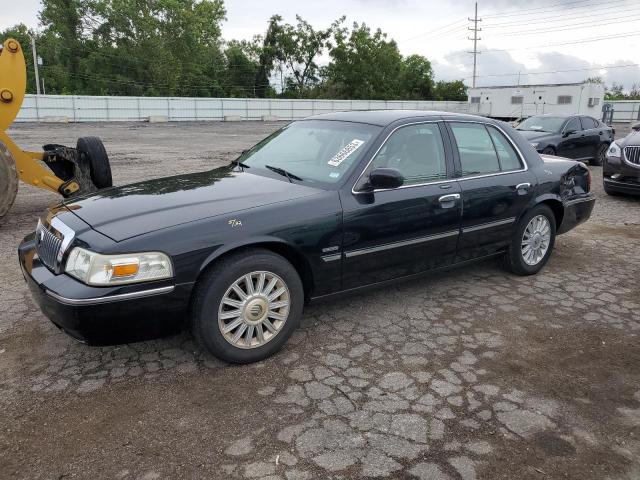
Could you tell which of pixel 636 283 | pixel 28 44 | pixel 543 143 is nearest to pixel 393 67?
pixel 28 44

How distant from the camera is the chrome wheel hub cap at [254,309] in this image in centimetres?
342

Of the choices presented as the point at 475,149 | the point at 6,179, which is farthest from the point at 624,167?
the point at 6,179

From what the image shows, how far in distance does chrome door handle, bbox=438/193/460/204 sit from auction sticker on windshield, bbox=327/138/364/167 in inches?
31.7

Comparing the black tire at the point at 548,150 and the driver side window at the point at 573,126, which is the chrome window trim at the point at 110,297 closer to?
the black tire at the point at 548,150

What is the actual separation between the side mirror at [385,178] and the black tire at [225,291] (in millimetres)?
862

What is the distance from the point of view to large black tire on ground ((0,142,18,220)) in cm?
678

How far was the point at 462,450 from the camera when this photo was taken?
2.77 metres

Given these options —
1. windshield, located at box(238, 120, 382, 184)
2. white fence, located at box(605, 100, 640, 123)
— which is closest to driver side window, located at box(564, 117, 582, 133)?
windshield, located at box(238, 120, 382, 184)

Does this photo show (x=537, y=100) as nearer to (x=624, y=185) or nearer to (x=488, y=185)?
(x=624, y=185)

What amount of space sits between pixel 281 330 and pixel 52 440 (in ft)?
4.84

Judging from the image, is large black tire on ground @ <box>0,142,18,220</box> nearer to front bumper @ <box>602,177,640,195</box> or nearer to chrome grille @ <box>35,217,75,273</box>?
chrome grille @ <box>35,217,75,273</box>

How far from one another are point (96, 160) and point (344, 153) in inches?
178

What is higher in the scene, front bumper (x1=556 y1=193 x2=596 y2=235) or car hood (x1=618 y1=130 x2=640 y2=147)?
car hood (x1=618 y1=130 x2=640 y2=147)

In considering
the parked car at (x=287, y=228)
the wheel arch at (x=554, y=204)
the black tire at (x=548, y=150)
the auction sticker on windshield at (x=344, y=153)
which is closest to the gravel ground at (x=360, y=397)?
the parked car at (x=287, y=228)
